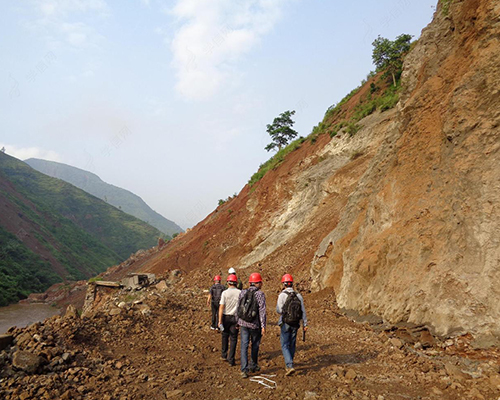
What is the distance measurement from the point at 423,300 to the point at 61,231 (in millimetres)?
83924

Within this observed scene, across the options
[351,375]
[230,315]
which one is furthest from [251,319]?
[351,375]

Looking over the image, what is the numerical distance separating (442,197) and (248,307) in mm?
4802

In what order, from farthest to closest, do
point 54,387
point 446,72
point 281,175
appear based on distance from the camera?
point 281,175 < point 446,72 < point 54,387

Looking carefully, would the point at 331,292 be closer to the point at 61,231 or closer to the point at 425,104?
the point at 425,104

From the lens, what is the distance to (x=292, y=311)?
471cm

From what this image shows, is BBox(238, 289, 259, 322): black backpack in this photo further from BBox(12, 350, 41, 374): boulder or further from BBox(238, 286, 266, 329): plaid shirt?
BBox(12, 350, 41, 374): boulder

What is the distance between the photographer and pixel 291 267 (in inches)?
601

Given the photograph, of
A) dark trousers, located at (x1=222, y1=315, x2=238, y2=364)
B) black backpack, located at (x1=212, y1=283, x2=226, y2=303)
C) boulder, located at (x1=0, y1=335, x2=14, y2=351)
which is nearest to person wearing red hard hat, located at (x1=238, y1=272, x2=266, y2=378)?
dark trousers, located at (x1=222, y1=315, x2=238, y2=364)

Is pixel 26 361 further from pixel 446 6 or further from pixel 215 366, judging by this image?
pixel 446 6

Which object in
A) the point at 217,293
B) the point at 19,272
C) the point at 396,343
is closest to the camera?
the point at 396,343

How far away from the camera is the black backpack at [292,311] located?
469 cm

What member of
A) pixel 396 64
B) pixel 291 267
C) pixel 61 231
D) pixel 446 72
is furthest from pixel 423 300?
pixel 61 231

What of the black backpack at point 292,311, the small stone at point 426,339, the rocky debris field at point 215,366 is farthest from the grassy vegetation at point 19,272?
the small stone at point 426,339

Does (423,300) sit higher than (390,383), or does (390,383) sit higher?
(423,300)
